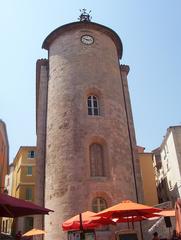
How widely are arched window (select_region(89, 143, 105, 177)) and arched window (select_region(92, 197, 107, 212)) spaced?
4.34ft

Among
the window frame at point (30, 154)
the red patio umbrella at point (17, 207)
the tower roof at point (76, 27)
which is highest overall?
the tower roof at point (76, 27)

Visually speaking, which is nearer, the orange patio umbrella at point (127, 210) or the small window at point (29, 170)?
the orange patio umbrella at point (127, 210)

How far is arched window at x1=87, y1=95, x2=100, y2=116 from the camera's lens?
59.6ft

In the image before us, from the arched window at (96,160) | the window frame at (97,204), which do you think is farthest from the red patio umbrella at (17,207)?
the arched window at (96,160)

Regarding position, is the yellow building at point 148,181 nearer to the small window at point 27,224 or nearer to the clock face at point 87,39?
the clock face at point 87,39

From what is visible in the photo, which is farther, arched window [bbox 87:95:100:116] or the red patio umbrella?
arched window [bbox 87:95:100:116]

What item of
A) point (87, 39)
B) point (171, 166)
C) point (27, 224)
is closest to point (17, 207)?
point (87, 39)

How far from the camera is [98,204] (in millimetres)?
15508

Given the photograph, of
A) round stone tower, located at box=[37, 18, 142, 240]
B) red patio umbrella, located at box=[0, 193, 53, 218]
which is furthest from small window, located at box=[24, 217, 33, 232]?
red patio umbrella, located at box=[0, 193, 53, 218]

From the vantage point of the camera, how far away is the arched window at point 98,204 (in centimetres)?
1540

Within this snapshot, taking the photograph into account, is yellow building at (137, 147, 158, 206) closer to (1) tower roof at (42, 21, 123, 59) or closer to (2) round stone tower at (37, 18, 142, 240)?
(2) round stone tower at (37, 18, 142, 240)

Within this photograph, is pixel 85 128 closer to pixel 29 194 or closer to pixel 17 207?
pixel 17 207

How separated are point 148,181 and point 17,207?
23.8 m

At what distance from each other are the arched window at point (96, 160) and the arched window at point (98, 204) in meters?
1.32
